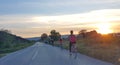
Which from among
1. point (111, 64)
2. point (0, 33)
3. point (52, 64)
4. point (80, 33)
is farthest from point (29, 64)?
point (80, 33)

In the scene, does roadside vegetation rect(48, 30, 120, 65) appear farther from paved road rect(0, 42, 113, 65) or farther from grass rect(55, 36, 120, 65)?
→ paved road rect(0, 42, 113, 65)

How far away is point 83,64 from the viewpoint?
2305cm

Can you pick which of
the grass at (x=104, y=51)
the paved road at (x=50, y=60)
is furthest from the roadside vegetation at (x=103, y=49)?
the paved road at (x=50, y=60)

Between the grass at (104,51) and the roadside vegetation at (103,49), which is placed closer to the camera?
the grass at (104,51)

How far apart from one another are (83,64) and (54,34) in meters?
153

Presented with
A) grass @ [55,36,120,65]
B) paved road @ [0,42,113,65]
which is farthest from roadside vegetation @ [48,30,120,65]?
paved road @ [0,42,113,65]

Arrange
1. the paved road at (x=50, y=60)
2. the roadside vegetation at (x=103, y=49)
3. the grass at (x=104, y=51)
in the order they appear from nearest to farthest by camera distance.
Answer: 1. the paved road at (x=50, y=60)
2. the grass at (x=104, y=51)
3. the roadside vegetation at (x=103, y=49)

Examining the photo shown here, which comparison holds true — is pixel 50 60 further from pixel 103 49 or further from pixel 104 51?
pixel 103 49

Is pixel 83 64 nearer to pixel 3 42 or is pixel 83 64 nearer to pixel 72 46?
pixel 72 46

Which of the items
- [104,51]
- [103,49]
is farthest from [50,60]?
[103,49]

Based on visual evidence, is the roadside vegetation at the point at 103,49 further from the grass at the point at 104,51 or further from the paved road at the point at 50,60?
the paved road at the point at 50,60

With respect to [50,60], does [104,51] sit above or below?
above

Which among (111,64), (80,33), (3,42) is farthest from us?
(80,33)

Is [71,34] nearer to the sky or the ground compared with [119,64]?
nearer to the sky
